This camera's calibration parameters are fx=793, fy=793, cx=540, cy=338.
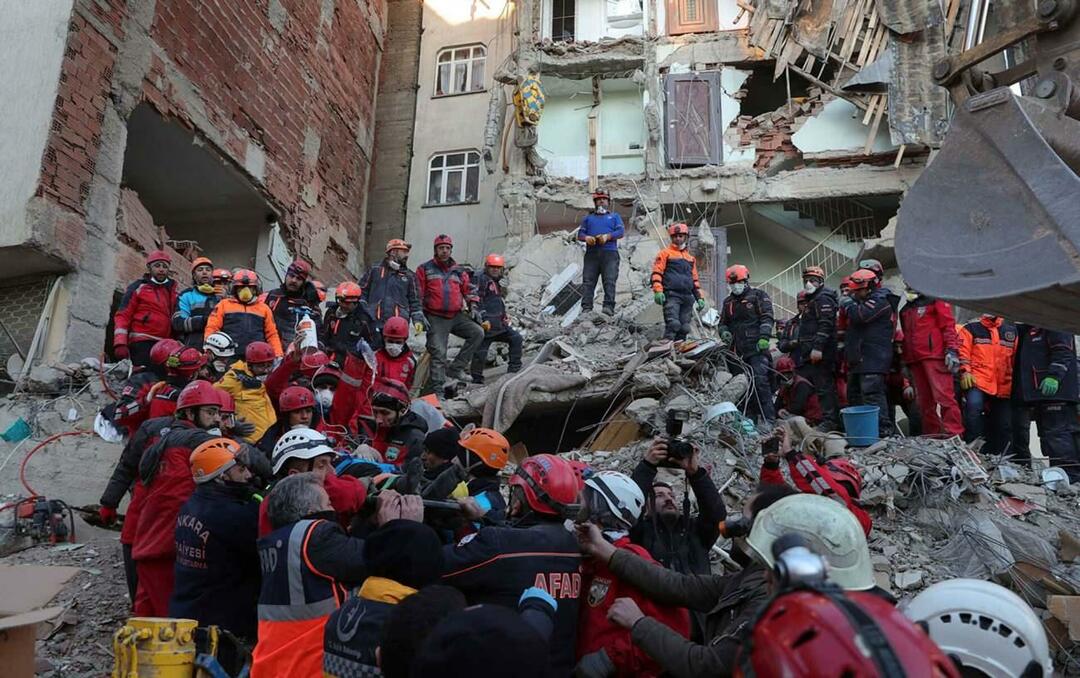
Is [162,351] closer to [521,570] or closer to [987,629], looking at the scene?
[521,570]

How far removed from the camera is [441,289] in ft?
32.7

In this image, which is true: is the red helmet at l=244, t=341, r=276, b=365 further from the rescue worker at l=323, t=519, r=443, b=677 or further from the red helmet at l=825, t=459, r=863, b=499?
the red helmet at l=825, t=459, r=863, b=499

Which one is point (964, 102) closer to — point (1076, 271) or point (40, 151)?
point (1076, 271)

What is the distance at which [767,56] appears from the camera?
18547mm

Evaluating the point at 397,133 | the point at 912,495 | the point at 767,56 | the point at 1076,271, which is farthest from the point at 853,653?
the point at 397,133

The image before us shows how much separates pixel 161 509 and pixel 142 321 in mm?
4595

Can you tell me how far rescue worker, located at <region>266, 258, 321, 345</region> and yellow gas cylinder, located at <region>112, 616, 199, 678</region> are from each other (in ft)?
17.2

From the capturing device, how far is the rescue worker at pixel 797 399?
8836mm

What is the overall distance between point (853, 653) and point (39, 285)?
11.7 meters

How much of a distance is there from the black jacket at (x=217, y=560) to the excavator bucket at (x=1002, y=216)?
3.23 meters

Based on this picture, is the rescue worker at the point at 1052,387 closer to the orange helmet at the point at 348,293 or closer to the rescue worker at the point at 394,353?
the rescue worker at the point at 394,353

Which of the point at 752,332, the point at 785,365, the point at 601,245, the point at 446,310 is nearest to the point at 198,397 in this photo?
the point at 446,310

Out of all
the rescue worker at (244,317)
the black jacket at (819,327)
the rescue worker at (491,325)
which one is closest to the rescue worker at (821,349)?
the black jacket at (819,327)

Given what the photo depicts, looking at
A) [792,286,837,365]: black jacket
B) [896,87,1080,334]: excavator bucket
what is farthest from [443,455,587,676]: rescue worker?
[792,286,837,365]: black jacket
